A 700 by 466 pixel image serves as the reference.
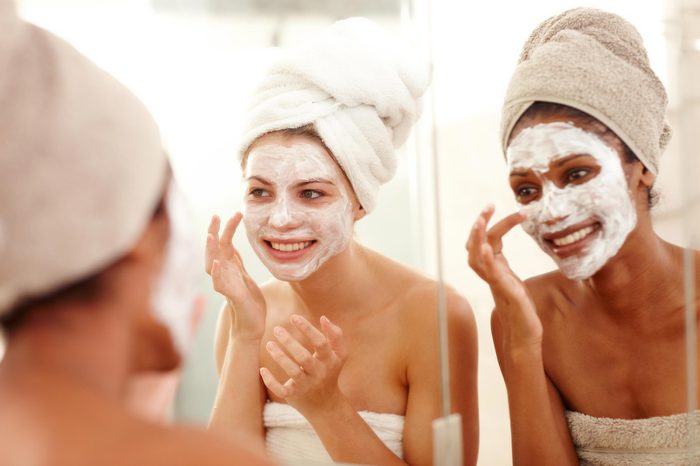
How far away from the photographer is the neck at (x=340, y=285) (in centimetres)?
124

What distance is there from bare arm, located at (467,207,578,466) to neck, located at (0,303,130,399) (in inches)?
24.9

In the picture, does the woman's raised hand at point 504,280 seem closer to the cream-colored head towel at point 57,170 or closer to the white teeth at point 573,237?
the white teeth at point 573,237

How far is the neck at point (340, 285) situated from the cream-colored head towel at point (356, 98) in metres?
0.08

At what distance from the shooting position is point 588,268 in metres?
1.17

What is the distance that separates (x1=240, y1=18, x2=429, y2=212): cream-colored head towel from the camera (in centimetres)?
119

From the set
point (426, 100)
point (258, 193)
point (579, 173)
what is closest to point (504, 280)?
point (579, 173)

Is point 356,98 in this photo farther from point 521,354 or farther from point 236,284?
point 521,354

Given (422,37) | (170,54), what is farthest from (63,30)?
(422,37)

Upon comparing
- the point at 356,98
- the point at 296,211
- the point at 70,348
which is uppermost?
the point at 356,98

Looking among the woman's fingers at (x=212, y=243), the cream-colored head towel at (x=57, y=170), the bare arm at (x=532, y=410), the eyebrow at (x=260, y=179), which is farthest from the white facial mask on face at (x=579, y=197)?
the cream-colored head towel at (x=57, y=170)

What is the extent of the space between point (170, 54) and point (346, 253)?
42 cm

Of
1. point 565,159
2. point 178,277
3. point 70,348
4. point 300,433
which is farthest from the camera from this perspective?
point 300,433

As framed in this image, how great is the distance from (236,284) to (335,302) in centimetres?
15

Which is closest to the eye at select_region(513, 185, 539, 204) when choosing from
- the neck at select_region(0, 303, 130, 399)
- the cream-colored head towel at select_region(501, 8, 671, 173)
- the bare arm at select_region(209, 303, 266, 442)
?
the cream-colored head towel at select_region(501, 8, 671, 173)
